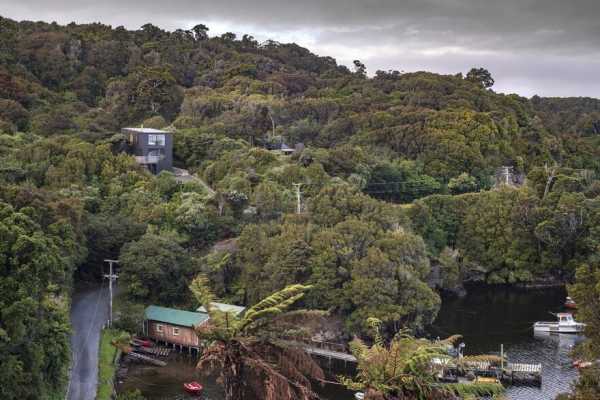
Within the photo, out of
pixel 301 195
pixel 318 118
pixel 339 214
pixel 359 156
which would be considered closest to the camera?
pixel 339 214

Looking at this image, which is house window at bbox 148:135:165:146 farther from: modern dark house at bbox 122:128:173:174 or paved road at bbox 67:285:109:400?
paved road at bbox 67:285:109:400

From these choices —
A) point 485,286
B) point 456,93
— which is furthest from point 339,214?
point 456,93

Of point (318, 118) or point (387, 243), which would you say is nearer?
point (387, 243)

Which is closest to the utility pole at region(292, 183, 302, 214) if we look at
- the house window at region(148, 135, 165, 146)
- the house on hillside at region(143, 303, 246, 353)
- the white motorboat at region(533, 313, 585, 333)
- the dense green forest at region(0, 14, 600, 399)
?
the dense green forest at region(0, 14, 600, 399)

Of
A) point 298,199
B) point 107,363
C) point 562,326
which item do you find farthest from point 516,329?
point 107,363

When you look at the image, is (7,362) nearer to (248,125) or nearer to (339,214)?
(339,214)

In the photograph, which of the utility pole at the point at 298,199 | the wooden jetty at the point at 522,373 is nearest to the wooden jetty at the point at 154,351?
the utility pole at the point at 298,199

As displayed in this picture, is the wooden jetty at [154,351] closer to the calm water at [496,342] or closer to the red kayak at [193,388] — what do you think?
the calm water at [496,342]
